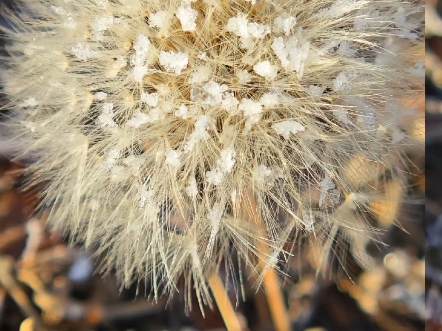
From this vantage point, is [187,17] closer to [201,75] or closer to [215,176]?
[201,75]

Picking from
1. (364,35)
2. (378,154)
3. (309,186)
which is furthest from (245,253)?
(364,35)

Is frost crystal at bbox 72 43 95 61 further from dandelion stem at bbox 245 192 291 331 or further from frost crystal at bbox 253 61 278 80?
dandelion stem at bbox 245 192 291 331

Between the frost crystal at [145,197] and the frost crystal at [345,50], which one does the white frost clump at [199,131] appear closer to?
the frost crystal at [145,197]

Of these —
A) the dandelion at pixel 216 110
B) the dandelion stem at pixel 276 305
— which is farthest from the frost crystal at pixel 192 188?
the dandelion stem at pixel 276 305

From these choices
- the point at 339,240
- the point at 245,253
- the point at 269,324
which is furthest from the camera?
the point at 269,324

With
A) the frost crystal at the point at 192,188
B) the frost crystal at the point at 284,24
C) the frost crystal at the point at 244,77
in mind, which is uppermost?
the frost crystal at the point at 284,24

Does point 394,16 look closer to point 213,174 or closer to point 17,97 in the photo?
point 213,174
